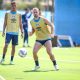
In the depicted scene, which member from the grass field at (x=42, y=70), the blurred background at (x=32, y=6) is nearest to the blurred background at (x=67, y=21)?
the blurred background at (x=32, y=6)

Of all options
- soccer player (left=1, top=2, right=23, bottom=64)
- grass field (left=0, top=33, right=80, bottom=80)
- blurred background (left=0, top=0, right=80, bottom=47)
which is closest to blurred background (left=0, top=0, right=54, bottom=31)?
blurred background (left=0, top=0, right=80, bottom=47)

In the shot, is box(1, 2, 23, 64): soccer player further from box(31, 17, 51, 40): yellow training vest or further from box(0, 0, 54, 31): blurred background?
box(0, 0, 54, 31): blurred background

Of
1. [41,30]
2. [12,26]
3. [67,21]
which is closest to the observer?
[41,30]

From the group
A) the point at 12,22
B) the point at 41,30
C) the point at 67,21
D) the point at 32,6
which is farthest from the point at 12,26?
the point at 32,6

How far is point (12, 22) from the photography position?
1977cm

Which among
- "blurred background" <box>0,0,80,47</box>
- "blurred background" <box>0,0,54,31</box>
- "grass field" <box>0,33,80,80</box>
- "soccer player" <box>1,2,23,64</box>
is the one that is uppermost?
"soccer player" <box>1,2,23,64</box>

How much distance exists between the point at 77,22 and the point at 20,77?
16389 mm

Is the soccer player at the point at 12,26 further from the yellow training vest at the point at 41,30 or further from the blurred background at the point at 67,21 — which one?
the blurred background at the point at 67,21

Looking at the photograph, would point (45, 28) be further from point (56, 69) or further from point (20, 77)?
point (20, 77)

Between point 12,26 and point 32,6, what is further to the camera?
point 32,6

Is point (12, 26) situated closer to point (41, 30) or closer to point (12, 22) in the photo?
point (12, 22)

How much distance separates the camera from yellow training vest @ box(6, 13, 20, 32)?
64.5 feet

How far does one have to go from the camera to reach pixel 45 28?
17703 millimetres

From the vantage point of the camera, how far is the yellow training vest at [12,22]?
64.5 feet
